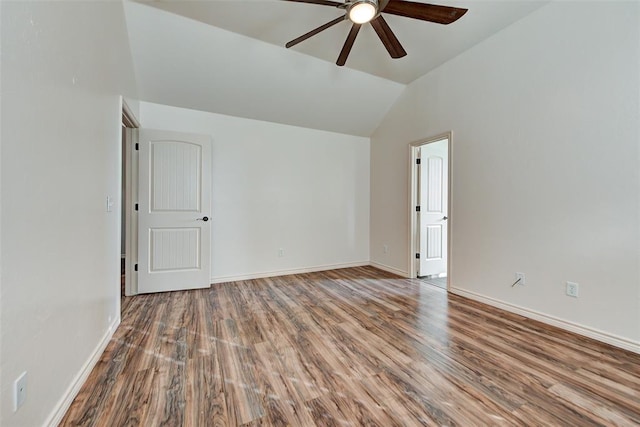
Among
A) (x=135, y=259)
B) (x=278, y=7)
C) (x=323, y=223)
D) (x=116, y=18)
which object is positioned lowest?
(x=135, y=259)

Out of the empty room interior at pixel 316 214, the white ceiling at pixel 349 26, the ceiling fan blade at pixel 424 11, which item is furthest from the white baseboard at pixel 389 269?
the ceiling fan blade at pixel 424 11

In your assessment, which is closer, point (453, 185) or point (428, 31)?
point (428, 31)

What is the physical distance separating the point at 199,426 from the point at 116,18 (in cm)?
306

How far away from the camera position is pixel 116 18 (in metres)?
2.24

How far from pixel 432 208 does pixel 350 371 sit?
2.97 m

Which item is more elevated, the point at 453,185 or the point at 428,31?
the point at 428,31

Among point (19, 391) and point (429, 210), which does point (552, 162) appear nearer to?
point (429, 210)

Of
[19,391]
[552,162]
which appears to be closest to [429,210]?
[552,162]

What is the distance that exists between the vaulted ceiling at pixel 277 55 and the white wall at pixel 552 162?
0.42 metres

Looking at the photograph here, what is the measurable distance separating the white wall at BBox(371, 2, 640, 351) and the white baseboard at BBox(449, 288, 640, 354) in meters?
0.02

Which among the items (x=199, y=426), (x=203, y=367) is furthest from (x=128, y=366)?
(x=199, y=426)

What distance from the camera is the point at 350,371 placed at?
5.64 ft

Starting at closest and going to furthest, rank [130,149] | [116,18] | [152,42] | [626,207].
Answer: [626,207] < [116,18] < [152,42] < [130,149]

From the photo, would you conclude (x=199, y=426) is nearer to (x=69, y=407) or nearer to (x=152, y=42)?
(x=69, y=407)
